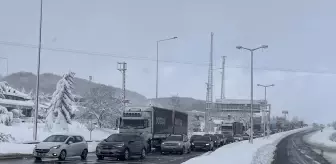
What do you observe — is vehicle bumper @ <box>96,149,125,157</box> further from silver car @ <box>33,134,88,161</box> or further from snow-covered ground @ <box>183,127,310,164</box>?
snow-covered ground @ <box>183,127,310,164</box>

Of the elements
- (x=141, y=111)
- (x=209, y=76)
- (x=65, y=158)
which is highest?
(x=209, y=76)

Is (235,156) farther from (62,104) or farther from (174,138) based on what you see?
Answer: (62,104)

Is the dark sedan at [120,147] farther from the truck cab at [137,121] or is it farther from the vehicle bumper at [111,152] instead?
the truck cab at [137,121]

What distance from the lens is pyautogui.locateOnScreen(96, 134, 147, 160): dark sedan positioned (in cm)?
2844

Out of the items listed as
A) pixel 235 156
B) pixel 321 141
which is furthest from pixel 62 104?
pixel 321 141

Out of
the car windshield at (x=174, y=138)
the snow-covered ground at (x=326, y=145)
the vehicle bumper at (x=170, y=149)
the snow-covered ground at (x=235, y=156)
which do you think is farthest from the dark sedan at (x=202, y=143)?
the snow-covered ground at (x=326, y=145)

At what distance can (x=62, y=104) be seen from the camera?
6562 centimetres

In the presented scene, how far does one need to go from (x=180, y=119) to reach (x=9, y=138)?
1698 centimetres

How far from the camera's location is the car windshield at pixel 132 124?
37.0 m

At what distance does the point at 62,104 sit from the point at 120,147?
128 ft

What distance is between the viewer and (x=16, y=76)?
538 ft

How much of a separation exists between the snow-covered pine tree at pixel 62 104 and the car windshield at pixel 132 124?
2938 cm

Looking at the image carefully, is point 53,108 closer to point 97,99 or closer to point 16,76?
point 97,99

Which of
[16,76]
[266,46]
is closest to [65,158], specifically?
[266,46]
